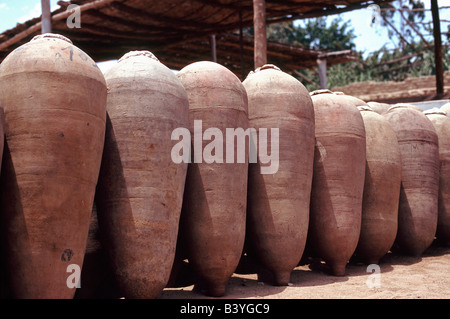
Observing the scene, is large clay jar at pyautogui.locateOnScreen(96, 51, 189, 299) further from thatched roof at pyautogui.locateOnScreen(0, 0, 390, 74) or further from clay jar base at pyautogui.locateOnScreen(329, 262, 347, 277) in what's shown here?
thatched roof at pyautogui.locateOnScreen(0, 0, 390, 74)

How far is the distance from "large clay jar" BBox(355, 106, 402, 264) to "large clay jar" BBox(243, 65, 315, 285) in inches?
40.9

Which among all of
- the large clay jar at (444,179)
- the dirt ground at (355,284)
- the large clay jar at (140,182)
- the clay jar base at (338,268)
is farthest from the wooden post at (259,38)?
the large clay jar at (140,182)

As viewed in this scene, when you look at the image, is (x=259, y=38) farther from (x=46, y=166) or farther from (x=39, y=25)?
(x=46, y=166)

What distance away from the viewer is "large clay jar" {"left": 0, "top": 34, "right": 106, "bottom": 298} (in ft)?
8.86

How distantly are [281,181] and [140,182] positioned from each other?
1.32m

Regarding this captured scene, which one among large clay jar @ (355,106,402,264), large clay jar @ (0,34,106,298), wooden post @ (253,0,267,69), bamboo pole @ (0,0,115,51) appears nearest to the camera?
large clay jar @ (0,34,106,298)

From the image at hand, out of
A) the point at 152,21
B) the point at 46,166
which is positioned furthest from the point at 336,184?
the point at 152,21

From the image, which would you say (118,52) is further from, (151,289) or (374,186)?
(151,289)

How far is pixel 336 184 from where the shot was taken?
457cm

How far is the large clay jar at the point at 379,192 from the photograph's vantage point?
5.04 meters

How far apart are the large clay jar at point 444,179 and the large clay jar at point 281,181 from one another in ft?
8.45

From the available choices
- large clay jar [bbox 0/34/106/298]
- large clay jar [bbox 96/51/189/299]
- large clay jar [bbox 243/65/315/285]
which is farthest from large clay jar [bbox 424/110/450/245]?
large clay jar [bbox 0/34/106/298]

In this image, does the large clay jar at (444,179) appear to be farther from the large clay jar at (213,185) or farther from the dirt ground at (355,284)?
the large clay jar at (213,185)

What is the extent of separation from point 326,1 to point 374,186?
4.04m
